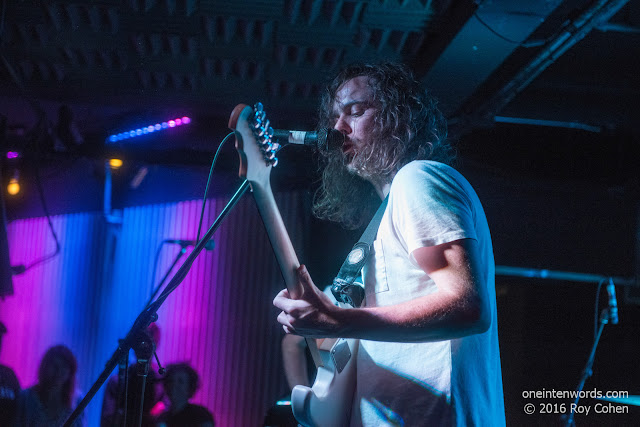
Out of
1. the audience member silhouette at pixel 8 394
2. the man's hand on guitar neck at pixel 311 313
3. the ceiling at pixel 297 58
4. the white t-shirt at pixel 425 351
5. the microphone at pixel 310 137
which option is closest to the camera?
the man's hand on guitar neck at pixel 311 313

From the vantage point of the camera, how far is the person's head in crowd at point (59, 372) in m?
5.16

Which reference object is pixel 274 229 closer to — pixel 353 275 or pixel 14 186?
pixel 353 275

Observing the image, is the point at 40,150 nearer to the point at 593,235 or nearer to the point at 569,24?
the point at 569,24

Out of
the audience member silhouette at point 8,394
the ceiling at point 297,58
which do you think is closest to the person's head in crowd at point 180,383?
the audience member silhouette at point 8,394

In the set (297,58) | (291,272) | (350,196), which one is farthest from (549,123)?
(291,272)

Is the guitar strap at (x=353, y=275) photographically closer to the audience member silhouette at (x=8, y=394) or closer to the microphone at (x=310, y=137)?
the microphone at (x=310, y=137)

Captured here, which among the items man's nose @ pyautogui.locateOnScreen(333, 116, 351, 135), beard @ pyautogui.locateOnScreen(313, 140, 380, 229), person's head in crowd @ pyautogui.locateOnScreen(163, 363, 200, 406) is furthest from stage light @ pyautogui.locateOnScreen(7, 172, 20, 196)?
man's nose @ pyautogui.locateOnScreen(333, 116, 351, 135)

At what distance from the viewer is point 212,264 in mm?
5867

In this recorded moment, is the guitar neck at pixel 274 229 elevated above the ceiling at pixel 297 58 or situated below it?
below

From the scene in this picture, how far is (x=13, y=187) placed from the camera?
Answer: 5.71m

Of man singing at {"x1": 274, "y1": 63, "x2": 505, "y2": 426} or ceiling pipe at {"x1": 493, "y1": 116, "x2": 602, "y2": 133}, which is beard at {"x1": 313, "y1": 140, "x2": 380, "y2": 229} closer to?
man singing at {"x1": 274, "y1": 63, "x2": 505, "y2": 426}

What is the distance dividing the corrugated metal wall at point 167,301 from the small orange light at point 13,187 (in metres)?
0.36

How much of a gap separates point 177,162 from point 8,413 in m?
2.88

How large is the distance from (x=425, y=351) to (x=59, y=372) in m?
5.04
